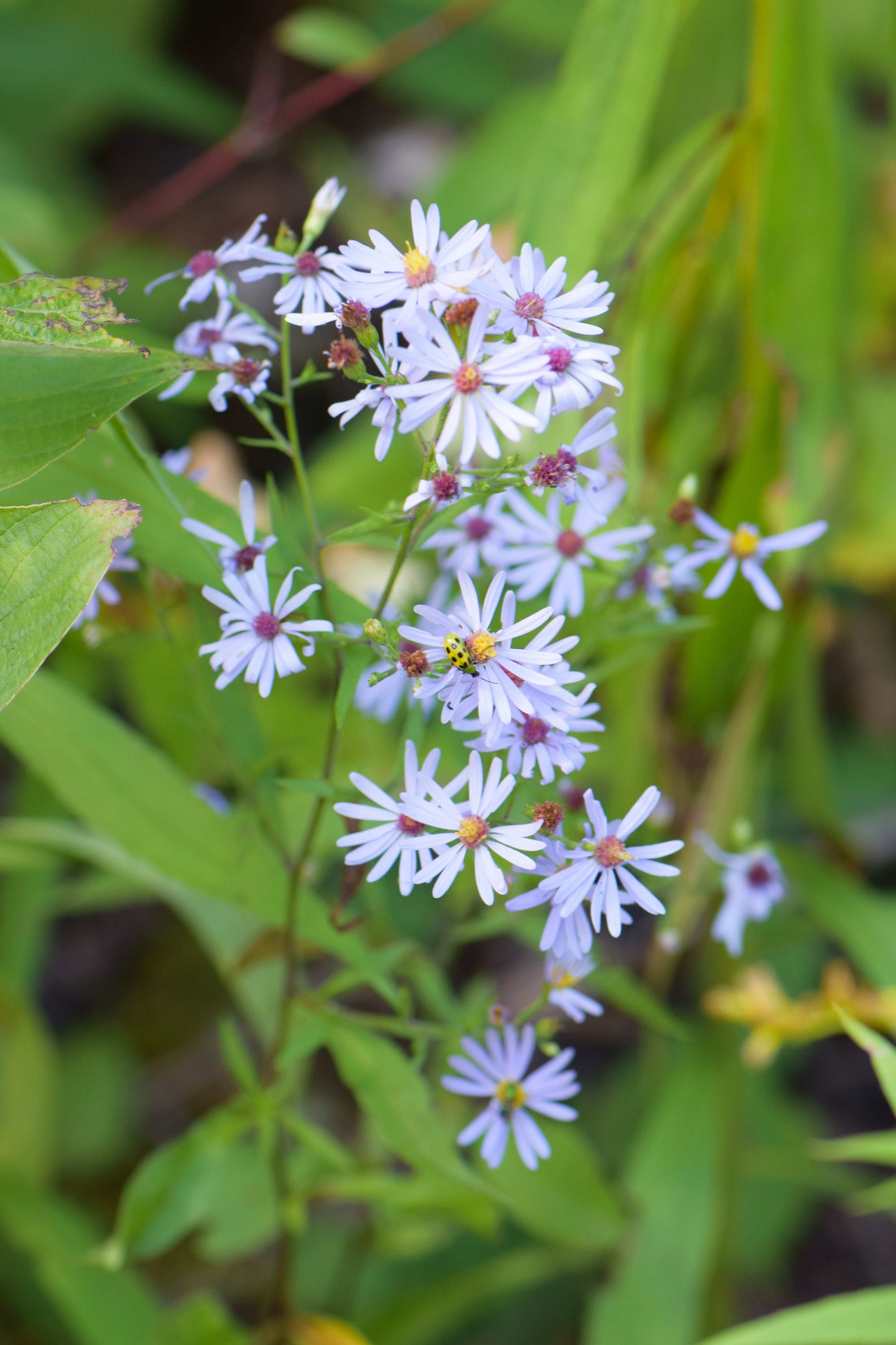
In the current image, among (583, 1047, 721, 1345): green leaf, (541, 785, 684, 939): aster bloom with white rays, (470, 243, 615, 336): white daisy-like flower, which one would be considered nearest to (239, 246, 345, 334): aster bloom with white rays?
(470, 243, 615, 336): white daisy-like flower

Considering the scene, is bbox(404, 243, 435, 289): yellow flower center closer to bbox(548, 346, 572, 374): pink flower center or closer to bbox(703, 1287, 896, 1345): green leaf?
bbox(548, 346, 572, 374): pink flower center

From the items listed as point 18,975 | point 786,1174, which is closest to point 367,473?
point 18,975

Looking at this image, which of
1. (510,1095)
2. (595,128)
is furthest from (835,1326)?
(595,128)

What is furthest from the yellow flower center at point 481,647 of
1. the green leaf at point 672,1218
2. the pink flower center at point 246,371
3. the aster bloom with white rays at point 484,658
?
the green leaf at point 672,1218

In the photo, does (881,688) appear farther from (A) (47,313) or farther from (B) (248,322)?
(A) (47,313)

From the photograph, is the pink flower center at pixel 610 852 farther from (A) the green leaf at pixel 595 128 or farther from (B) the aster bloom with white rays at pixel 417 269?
(A) the green leaf at pixel 595 128
